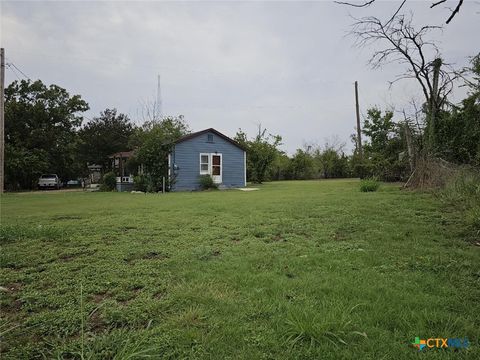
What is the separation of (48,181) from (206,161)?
49.0ft

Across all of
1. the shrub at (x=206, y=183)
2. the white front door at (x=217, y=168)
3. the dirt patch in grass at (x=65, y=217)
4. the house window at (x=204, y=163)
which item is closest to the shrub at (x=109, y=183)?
the house window at (x=204, y=163)

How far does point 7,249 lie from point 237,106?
2501 centimetres

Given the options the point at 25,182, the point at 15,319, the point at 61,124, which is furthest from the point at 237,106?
the point at 15,319

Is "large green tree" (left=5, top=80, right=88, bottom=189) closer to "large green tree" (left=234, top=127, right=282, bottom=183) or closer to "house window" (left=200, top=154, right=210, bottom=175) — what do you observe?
"house window" (left=200, top=154, right=210, bottom=175)

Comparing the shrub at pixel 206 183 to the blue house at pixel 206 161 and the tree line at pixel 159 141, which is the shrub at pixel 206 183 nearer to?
the blue house at pixel 206 161

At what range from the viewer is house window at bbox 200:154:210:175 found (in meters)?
19.3

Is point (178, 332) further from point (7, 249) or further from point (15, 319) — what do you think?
point (7, 249)

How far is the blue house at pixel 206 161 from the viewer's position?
18328mm

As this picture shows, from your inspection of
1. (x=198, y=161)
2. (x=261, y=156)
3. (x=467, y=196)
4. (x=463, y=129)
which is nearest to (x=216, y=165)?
(x=198, y=161)

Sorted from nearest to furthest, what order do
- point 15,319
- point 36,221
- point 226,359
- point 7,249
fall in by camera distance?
point 226,359
point 15,319
point 7,249
point 36,221

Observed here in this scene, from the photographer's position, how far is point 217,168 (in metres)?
19.9

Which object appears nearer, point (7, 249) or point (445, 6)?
point (7, 249)

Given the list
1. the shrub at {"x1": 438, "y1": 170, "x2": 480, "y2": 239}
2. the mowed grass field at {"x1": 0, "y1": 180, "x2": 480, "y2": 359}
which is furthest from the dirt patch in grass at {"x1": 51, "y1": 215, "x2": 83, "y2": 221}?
the shrub at {"x1": 438, "y1": 170, "x2": 480, "y2": 239}

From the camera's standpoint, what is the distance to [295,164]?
118 ft
